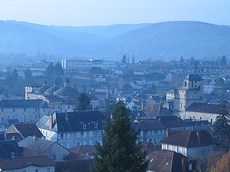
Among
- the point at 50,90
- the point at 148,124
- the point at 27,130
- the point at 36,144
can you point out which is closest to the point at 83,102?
the point at 148,124

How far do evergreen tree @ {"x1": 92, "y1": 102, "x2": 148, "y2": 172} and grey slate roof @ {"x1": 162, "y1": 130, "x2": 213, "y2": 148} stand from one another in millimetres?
23974

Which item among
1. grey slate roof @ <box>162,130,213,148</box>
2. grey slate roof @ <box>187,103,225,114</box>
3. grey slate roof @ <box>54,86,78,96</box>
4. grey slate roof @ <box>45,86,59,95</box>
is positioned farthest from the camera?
grey slate roof @ <box>45,86,59,95</box>

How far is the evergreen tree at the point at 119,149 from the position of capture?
742 inches

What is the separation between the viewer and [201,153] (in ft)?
141

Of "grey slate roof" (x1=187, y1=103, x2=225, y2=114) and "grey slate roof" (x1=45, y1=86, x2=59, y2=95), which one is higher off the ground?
"grey slate roof" (x1=45, y1=86, x2=59, y2=95)

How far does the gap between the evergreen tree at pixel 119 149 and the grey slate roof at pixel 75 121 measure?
3087 centimetres

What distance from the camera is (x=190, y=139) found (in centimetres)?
4325

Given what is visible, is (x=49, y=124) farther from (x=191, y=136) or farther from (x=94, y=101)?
(x=94, y=101)

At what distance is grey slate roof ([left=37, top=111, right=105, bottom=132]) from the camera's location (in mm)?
50312

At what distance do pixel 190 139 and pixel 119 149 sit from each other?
25.1m

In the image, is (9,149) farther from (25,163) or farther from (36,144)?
(25,163)

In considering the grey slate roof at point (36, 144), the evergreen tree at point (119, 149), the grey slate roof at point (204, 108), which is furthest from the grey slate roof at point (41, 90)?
the evergreen tree at point (119, 149)

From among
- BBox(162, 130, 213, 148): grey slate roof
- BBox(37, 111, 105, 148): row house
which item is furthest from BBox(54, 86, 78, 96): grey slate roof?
BBox(162, 130, 213, 148): grey slate roof

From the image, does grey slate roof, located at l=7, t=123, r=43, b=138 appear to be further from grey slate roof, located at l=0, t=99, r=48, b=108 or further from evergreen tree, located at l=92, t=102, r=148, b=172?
evergreen tree, located at l=92, t=102, r=148, b=172
